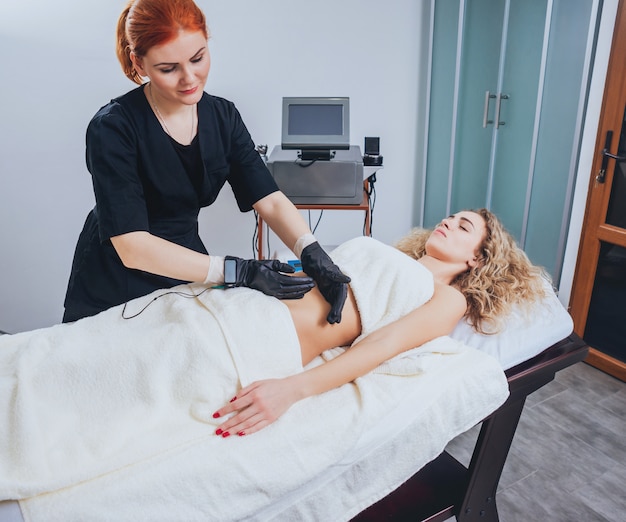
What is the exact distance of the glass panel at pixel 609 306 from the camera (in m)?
2.23

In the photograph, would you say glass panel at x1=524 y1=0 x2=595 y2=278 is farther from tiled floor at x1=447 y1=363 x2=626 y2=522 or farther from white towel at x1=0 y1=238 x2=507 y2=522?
white towel at x1=0 y1=238 x2=507 y2=522

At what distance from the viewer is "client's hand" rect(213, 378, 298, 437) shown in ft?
3.24

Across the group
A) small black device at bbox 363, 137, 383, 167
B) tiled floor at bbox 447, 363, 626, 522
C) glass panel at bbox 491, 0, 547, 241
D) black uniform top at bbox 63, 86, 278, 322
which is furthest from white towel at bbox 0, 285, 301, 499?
glass panel at bbox 491, 0, 547, 241

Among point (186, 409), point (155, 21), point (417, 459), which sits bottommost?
point (417, 459)

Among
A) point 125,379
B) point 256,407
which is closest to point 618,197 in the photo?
point 256,407

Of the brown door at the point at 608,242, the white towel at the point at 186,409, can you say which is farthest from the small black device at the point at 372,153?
the white towel at the point at 186,409

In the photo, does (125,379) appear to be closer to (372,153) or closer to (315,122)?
(315,122)

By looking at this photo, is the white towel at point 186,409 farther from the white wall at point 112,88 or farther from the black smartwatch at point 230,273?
the white wall at point 112,88

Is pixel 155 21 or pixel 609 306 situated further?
pixel 609 306

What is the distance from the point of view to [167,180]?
1.33 m

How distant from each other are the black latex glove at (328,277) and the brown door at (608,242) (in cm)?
138

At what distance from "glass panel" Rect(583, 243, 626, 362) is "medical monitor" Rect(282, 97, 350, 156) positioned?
1174 millimetres

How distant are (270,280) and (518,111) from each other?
5.89 feet

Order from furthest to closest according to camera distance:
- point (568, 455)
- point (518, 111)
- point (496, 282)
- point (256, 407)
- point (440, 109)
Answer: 1. point (440, 109)
2. point (518, 111)
3. point (568, 455)
4. point (496, 282)
5. point (256, 407)
